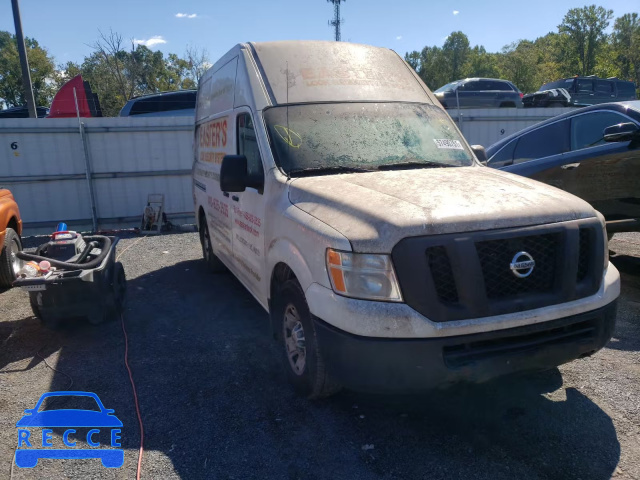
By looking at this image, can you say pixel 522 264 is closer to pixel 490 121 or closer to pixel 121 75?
pixel 490 121

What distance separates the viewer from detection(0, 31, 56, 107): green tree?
42562 millimetres

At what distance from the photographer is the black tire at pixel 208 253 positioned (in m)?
6.69

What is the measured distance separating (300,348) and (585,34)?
183 feet

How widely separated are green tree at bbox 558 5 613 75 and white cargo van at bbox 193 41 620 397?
5233 cm

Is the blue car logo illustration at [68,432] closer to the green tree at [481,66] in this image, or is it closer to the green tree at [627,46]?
the green tree at [627,46]

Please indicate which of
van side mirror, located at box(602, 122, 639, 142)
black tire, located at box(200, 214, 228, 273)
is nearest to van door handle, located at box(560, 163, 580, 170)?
van side mirror, located at box(602, 122, 639, 142)

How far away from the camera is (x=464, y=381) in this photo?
8.90ft

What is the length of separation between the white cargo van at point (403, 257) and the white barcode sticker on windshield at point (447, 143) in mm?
23

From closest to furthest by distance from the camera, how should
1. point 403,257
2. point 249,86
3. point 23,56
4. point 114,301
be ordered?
point 403,257 < point 249,86 < point 114,301 < point 23,56

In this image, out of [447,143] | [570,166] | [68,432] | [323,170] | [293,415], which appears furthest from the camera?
[570,166]

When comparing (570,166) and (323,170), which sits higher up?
(323,170)

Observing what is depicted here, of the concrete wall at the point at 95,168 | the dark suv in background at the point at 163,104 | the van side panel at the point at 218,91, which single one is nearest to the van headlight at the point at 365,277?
the van side panel at the point at 218,91

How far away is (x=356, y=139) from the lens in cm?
396

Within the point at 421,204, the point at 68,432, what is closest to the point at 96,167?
the point at 68,432
